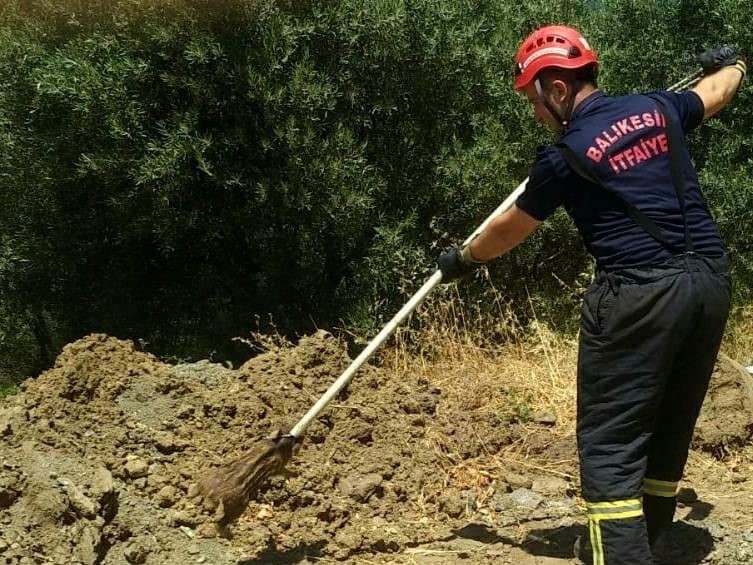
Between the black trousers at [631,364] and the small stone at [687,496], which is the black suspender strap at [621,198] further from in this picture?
the small stone at [687,496]

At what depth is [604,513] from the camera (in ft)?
11.2

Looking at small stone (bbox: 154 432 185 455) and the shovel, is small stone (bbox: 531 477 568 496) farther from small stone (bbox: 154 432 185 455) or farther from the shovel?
small stone (bbox: 154 432 185 455)

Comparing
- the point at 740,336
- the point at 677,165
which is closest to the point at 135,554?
the point at 677,165

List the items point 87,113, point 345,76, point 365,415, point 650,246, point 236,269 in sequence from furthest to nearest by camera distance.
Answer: point 236,269 → point 345,76 → point 87,113 → point 365,415 → point 650,246

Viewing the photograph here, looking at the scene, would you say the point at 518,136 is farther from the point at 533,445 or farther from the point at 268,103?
the point at 533,445

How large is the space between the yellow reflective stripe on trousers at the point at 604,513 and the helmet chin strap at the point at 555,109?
56.8 inches

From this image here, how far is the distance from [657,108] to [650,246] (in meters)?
0.53

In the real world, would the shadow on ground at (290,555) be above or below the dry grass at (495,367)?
below

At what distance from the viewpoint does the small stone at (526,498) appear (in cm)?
479

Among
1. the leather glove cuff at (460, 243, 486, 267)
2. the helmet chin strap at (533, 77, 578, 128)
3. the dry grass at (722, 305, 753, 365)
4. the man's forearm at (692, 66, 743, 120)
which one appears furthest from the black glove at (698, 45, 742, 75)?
the dry grass at (722, 305, 753, 365)

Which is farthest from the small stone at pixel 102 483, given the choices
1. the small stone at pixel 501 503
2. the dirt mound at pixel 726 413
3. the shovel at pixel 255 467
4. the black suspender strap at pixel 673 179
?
the dirt mound at pixel 726 413

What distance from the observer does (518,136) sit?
27.6 feet

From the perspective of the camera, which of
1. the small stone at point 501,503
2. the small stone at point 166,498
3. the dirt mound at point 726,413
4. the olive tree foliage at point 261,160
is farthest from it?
the olive tree foliage at point 261,160

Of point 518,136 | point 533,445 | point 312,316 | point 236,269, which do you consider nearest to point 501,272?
point 518,136
